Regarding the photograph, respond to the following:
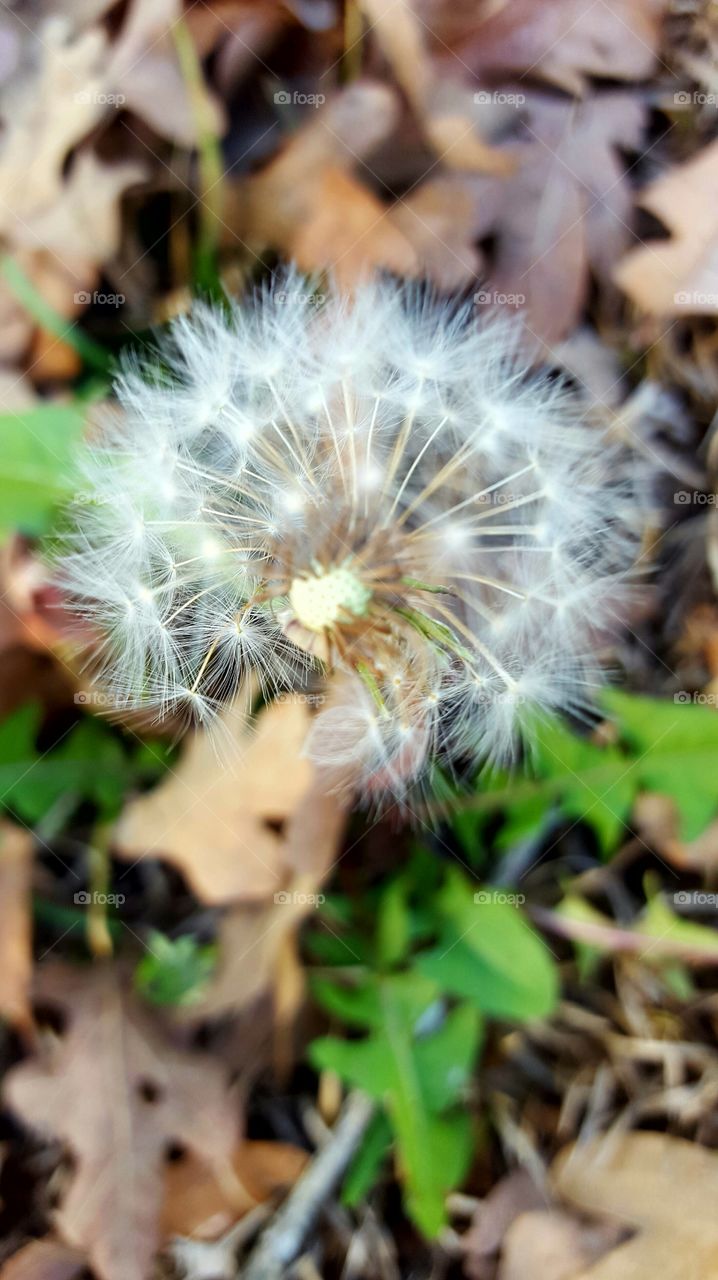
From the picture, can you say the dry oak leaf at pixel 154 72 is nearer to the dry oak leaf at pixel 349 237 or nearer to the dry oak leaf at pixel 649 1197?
the dry oak leaf at pixel 349 237

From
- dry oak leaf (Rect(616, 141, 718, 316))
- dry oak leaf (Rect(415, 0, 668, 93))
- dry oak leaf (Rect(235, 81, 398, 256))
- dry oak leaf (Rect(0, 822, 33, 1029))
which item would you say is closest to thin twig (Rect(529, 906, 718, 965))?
dry oak leaf (Rect(0, 822, 33, 1029))

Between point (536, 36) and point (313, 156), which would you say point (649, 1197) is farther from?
point (536, 36)

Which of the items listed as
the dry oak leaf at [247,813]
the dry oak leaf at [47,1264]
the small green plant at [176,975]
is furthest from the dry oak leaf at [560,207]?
the dry oak leaf at [47,1264]

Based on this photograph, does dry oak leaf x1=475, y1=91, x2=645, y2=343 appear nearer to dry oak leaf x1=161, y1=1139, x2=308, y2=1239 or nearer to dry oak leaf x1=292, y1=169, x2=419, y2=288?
dry oak leaf x1=292, y1=169, x2=419, y2=288

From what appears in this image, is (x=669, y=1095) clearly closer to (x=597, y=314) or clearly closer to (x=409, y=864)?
(x=409, y=864)

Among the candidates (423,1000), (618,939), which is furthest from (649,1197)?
(423,1000)

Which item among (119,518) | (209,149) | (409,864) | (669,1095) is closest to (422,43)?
(209,149)
